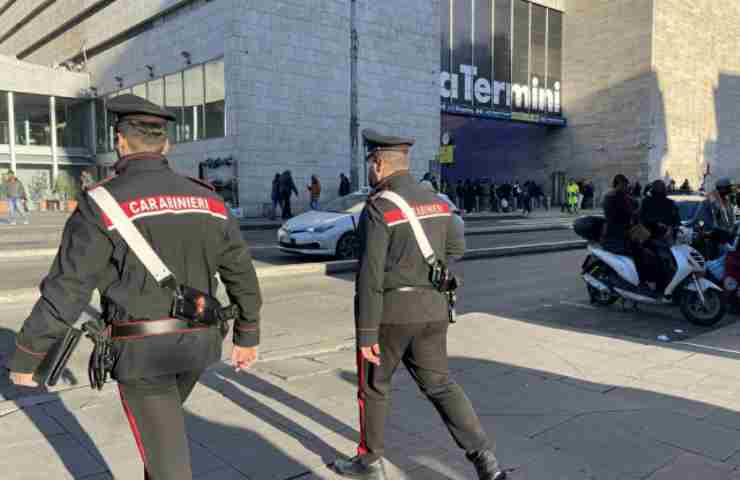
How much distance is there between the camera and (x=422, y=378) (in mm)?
3025

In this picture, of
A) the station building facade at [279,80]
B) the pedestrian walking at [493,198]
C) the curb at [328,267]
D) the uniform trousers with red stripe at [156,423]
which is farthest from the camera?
the pedestrian walking at [493,198]

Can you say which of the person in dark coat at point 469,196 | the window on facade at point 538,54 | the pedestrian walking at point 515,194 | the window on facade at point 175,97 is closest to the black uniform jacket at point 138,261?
the window on facade at point 175,97

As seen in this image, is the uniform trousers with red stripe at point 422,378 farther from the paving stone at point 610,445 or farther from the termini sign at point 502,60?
the termini sign at point 502,60

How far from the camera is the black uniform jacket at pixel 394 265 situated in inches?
114

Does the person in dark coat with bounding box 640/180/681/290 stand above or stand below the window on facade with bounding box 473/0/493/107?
below

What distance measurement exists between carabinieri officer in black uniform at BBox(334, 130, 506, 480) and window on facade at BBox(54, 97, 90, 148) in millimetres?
37327

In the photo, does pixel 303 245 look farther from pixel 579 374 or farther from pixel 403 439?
pixel 403 439

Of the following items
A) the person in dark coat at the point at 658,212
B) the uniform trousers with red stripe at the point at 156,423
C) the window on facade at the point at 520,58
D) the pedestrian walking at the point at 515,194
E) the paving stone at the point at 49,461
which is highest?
the window on facade at the point at 520,58

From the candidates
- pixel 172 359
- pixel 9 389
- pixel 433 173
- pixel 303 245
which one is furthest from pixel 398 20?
pixel 172 359

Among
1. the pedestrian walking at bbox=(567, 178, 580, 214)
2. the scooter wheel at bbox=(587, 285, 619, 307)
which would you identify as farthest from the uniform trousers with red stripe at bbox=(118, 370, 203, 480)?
the pedestrian walking at bbox=(567, 178, 580, 214)

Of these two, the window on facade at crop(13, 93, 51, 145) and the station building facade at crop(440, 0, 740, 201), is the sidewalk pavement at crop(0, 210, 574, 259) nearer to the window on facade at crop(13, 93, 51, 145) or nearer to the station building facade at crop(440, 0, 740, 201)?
the station building facade at crop(440, 0, 740, 201)

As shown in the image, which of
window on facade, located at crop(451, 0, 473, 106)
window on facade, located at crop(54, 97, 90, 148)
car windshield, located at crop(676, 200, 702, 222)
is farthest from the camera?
window on facade, located at crop(54, 97, 90, 148)

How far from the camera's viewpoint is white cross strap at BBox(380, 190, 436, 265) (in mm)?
2947

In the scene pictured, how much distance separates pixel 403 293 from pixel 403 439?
1166 mm
